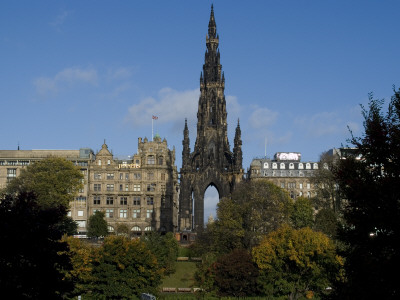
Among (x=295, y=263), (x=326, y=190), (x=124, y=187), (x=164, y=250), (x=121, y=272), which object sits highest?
(x=124, y=187)

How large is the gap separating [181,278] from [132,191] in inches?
2289

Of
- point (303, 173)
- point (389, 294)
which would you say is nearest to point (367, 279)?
point (389, 294)

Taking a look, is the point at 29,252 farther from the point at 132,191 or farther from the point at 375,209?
the point at 132,191

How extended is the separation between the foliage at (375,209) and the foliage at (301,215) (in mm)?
74020

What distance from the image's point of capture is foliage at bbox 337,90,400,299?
33.0m

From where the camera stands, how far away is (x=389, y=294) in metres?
32.8

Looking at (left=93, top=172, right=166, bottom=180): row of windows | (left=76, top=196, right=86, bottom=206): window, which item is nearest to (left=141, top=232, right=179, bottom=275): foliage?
(left=93, top=172, right=166, bottom=180): row of windows

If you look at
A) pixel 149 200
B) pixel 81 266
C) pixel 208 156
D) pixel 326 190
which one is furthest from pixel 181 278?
pixel 208 156

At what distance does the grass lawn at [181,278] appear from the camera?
313 ft

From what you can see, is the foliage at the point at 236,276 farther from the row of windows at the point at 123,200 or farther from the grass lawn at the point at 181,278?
the row of windows at the point at 123,200

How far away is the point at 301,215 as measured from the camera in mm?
113062

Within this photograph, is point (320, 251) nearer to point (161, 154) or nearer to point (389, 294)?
point (389, 294)

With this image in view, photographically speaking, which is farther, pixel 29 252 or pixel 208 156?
pixel 208 156

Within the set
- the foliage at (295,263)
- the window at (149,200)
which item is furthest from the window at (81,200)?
the foliage at (295,263)
